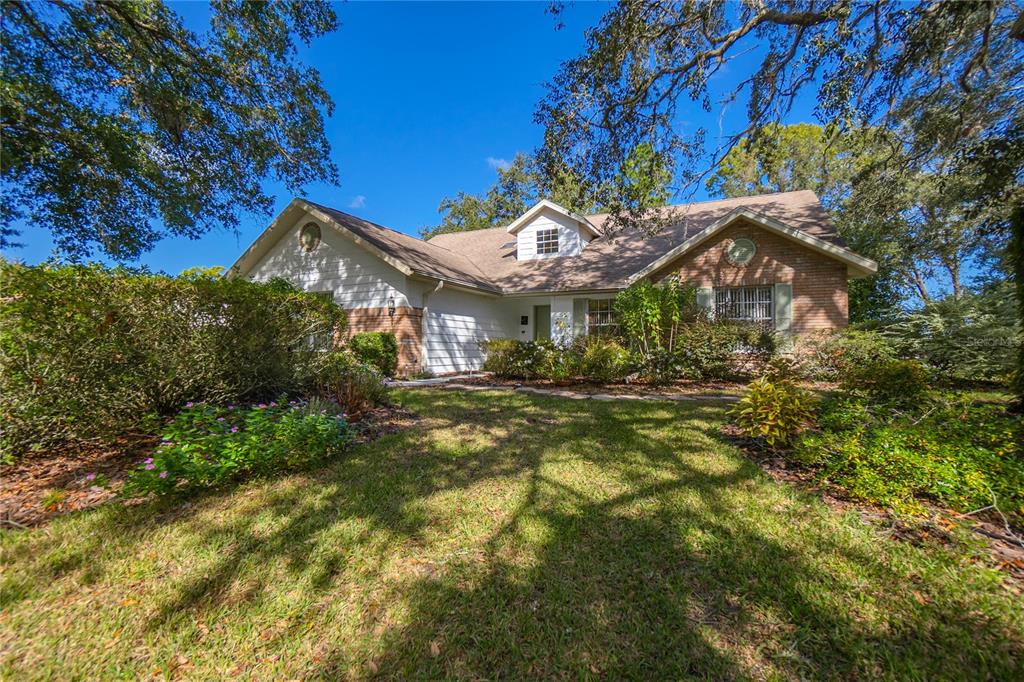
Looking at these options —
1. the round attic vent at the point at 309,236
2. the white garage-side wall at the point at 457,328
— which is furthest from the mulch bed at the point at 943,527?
the round attic vent at the point at 309,236

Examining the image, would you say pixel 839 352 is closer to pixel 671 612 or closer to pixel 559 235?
pixel 559 235

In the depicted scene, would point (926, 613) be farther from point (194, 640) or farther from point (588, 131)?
point (588, 131)

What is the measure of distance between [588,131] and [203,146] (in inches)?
385

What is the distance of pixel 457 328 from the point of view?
13.4m

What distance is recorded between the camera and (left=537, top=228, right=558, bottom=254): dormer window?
51.5 ft

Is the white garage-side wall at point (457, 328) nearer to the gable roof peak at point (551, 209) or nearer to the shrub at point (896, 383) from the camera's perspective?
the gable roof peak at point (551, 209)

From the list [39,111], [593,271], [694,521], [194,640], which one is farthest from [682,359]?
[39,111]

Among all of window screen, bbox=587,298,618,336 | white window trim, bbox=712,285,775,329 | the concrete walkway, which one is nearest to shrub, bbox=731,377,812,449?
the concrete walkway

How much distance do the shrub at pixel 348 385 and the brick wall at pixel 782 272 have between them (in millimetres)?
9664

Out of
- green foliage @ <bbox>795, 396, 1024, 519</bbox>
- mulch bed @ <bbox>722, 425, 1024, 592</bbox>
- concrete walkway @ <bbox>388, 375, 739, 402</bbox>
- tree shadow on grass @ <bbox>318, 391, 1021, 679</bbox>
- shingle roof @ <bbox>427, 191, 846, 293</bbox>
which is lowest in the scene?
tree shadow on grass @ <bbox>318, 391, 1021, 679</bbox>

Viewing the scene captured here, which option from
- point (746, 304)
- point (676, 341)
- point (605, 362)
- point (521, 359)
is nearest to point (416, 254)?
point (521, 359)

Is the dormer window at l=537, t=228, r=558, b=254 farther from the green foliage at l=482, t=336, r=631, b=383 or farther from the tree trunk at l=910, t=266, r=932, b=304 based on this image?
the tree trunk at l=910, t=266, r=932, b=304

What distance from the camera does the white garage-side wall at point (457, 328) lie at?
1239 cm

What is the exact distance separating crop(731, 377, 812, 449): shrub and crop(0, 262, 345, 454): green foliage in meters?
6.67
